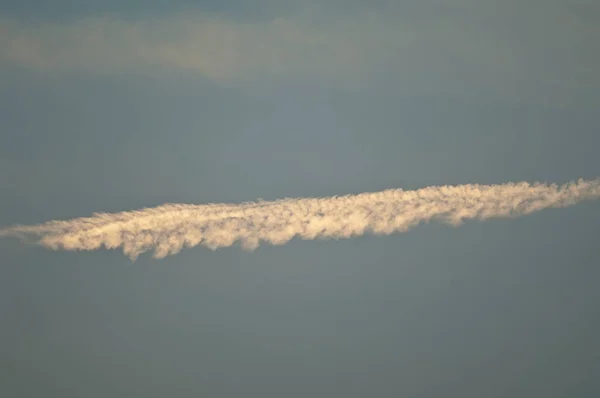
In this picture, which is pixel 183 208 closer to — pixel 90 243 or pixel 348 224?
pixel 90 243

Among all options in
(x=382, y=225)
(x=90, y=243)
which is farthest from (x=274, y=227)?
(x=90, y=243)

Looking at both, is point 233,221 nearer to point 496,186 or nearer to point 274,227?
point 274,227

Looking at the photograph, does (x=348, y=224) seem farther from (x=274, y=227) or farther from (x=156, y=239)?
(x=156, y=239)

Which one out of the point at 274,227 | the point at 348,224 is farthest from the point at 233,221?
the point at 348,224

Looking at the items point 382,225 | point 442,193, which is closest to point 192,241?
point 382,225

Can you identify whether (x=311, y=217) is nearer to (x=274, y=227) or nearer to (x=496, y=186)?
(x=274, y=227)
